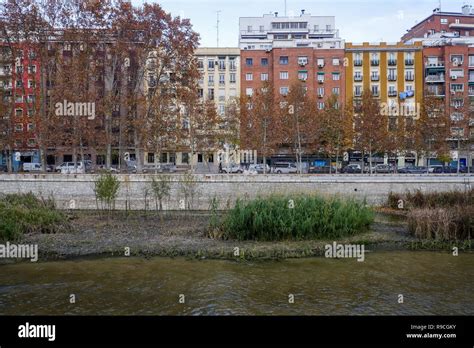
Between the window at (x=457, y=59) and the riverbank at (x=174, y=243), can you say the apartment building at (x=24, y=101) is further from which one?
the window at (x=457, y=59)

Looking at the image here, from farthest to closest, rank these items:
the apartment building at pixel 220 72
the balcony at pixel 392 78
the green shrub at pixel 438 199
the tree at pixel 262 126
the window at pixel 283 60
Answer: the balcony at pixel 392 78
the apartment building at pixel 220 72
the window at pixel 283 60
the tree at pixel 262 126
the green shrub at pixel 438 199

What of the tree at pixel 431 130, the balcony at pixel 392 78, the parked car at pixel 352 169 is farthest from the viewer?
the balcony at pixel 392 78

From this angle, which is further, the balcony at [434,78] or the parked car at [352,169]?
the balcony at [434,78]

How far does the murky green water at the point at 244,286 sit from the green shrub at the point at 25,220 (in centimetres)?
383

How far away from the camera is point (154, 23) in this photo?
137 feet

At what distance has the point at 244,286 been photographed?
12.0 metres

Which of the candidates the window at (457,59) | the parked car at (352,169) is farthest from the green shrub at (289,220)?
the window at (457,59)

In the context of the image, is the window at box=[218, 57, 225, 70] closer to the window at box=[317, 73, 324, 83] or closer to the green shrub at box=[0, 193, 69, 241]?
the window at box=[317, 73, 324, 83]

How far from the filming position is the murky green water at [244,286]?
10.3m

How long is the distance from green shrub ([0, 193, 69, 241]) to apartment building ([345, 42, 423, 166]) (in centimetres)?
6457

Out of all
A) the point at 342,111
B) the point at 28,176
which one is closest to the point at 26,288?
the point at 28,176

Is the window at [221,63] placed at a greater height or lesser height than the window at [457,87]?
greater

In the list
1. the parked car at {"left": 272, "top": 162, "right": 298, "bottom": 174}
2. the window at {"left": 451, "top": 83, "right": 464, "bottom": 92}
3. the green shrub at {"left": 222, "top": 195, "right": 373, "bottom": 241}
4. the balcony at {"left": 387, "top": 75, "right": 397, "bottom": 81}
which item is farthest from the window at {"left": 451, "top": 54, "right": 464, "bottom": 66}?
the green shrub at {"left": 222, "top": 195, "right": 373, "bottom": 241}
